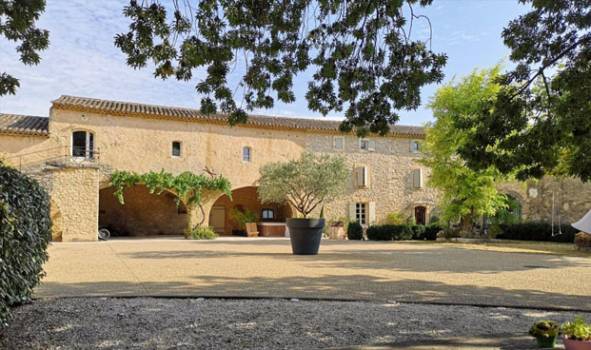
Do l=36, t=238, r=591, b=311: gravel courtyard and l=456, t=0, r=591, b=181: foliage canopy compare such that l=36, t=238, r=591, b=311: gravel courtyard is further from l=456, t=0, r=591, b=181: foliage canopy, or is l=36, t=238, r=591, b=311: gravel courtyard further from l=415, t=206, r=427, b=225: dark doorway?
l=415, t=206, r=427, b=225: dark doorway

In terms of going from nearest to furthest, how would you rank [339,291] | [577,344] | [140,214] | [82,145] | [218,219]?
[577,344], [339,291], [82,145], [140,214], [218,219]

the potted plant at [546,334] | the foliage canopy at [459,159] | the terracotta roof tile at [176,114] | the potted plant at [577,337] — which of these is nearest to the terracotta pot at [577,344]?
the potted plant at [577,337]

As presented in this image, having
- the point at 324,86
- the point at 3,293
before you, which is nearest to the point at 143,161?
the point at 324,86

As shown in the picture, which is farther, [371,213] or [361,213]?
[361,213]

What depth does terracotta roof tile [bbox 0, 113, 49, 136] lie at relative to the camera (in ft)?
56.7

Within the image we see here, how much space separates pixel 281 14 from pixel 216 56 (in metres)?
0.92

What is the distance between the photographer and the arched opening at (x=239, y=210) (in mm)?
24531

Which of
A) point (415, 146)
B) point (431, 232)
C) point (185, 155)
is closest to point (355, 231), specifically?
point (431, 232)

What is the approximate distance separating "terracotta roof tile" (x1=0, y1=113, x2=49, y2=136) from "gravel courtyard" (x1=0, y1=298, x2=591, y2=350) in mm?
14753

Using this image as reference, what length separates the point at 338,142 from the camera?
2389 centimetres

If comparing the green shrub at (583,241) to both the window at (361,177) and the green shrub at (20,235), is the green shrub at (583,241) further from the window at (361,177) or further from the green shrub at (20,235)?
the green shrub at (20,235)

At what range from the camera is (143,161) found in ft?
65.5

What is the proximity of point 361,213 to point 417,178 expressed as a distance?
→ 385 cm

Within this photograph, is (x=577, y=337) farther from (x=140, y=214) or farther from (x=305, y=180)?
(x=140, y=214)
